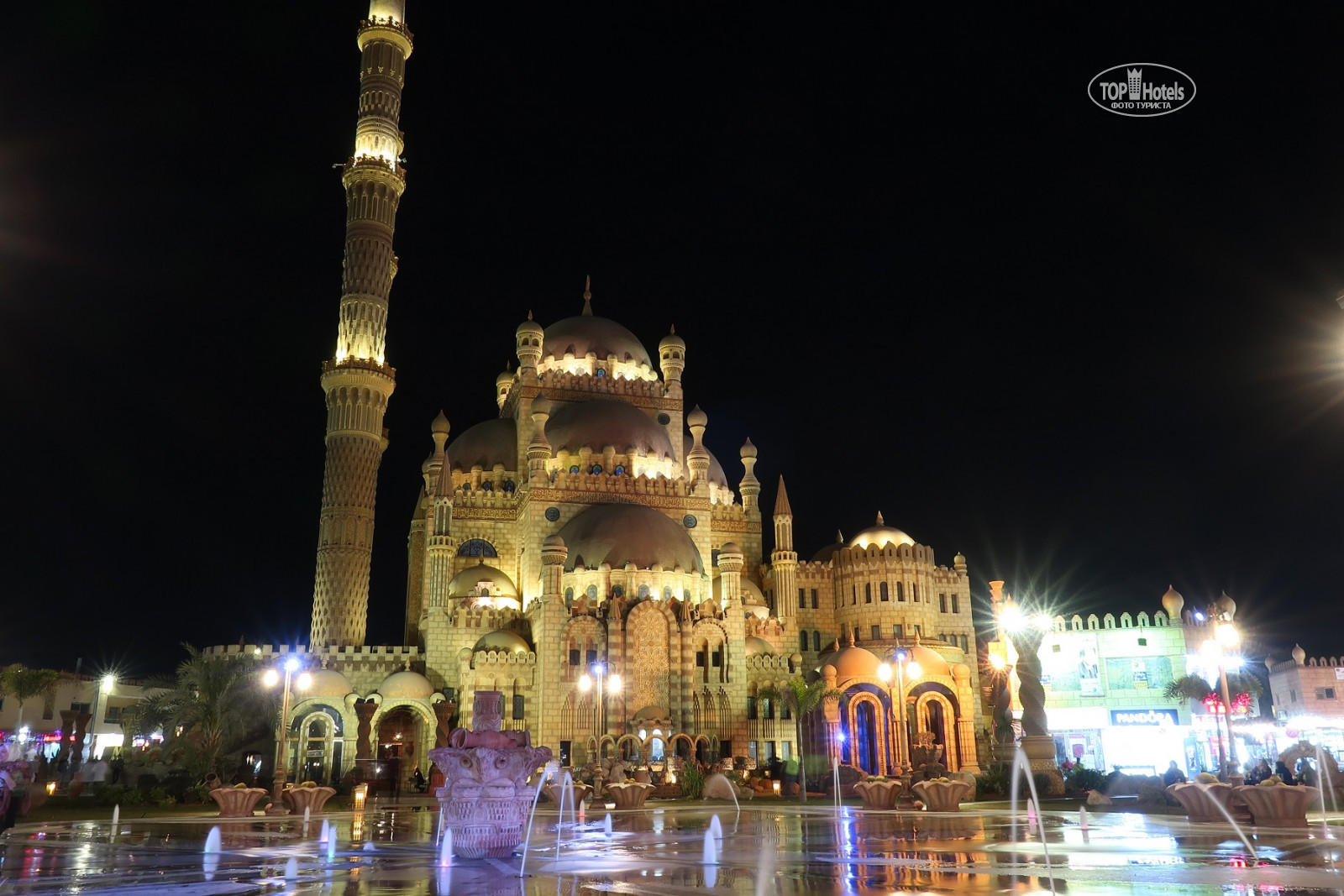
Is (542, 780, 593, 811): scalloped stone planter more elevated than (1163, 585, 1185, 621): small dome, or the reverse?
(1163, 585, 1185, 621): small dome

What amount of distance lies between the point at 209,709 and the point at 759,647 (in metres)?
24.2

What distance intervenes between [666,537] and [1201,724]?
3077 centimetres

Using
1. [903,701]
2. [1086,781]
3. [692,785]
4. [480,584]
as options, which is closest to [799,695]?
[903,701]

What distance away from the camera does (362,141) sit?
189ft

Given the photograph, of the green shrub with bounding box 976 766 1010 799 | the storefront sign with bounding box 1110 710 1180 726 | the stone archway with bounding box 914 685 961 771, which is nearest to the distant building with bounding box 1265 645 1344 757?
the storefront sign with bounding box 1110 710 1180 726

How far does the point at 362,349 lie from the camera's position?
178 feet

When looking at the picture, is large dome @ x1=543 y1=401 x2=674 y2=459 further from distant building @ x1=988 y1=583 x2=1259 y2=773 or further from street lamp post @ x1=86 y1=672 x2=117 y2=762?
street lamp post @ x1=86 y1=672 x2=117 y2=762

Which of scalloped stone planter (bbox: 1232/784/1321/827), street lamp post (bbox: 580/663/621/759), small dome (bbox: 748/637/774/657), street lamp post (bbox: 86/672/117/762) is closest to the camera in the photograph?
scalloped stone planter (bbox: 1232/784/1321/827)

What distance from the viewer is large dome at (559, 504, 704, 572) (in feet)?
156

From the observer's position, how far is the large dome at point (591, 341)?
6059 cm

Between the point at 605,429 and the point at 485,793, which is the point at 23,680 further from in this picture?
the point at 485,793

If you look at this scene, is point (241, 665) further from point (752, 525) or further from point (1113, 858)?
point (1113, 858)

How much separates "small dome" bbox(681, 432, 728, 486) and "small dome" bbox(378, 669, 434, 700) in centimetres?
1993

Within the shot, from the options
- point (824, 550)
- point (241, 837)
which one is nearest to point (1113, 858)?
point (241, 837)
